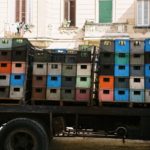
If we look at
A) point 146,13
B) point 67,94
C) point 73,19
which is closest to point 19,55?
point 67,94

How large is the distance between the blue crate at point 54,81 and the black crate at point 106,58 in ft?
2.54

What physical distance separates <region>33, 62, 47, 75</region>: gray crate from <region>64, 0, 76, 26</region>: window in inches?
863

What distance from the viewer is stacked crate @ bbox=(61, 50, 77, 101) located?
8359mm

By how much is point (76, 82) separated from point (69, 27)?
21922 mm

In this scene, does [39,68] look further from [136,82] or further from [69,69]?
[136,82]

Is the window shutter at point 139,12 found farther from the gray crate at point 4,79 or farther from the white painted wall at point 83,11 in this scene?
the gray crate at point 4,79

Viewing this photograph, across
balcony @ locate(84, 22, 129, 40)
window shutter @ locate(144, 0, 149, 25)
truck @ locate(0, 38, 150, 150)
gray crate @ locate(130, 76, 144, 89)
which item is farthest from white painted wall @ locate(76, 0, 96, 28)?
gray crate @ locate(130, 76, 144, 89)

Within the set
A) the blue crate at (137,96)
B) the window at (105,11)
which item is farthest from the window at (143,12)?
the blue crate at (137,96)

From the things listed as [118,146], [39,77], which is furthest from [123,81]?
[118,146]

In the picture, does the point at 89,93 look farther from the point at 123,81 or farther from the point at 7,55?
the point at 7,55

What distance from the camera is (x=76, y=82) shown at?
→ 8.38 m

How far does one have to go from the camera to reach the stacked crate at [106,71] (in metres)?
8.26

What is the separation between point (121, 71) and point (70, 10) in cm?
2236

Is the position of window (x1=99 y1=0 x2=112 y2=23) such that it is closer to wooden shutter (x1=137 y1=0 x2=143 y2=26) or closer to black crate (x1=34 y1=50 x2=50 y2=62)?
wooden shutter (x1=137 y1=0 x2=143 y2=26)
